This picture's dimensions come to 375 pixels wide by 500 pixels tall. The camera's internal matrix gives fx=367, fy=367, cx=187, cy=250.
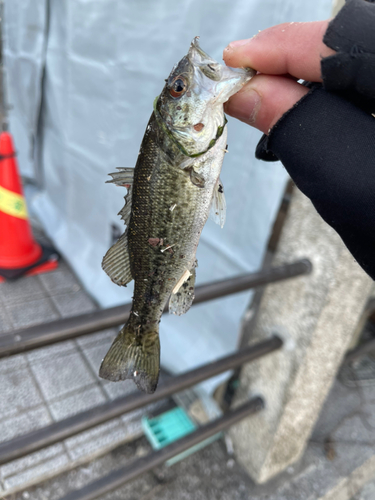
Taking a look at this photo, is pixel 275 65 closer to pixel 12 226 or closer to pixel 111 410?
pixel 111 410

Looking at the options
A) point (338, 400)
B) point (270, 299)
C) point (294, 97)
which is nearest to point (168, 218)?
point (294, 97)

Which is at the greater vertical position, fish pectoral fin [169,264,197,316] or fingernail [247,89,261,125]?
fingernail [247,89,261,125]

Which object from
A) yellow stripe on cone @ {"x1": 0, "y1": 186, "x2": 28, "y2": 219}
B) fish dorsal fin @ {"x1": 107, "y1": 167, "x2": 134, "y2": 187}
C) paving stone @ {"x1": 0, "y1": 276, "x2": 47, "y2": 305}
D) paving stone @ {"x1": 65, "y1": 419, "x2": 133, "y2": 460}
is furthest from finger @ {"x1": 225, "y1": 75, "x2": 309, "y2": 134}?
yellow stripe on cone @ {"x1": 0, "y1": 186, "x2": 28, "y2": 219}

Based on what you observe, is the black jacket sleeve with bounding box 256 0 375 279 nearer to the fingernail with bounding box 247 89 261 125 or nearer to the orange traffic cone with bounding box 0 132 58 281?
Answer: the fingernail with bounding box 247 89 261 125

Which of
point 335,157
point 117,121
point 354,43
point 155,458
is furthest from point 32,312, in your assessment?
point 354,43

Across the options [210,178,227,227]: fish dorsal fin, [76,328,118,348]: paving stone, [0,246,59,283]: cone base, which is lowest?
[0,246,59,283]: cone base

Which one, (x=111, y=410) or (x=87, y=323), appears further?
(x=111, y=410)

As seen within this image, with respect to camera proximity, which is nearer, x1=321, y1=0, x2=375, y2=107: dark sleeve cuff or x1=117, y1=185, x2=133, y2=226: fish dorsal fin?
x1=321, y1=0, x2=375, y2=107: dark sleeve cuff
